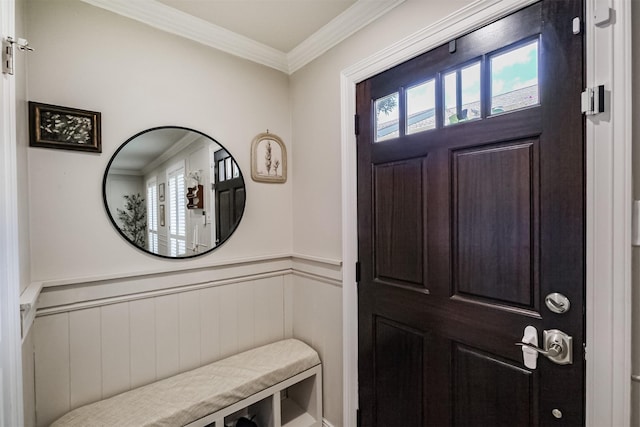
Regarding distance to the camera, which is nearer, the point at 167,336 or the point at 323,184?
the point at 167,336

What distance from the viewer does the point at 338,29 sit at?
5.57ft

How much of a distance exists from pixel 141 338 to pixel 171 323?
0.50 ft

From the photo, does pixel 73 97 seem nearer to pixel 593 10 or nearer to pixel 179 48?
pixel 179 48

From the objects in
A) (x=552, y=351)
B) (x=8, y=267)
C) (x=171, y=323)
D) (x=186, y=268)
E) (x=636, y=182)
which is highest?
(x=636, y=182)

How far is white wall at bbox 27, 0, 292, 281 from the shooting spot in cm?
132

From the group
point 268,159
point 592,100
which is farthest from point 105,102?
point 592,100

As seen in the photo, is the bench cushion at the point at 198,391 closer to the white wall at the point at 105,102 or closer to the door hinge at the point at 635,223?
the white wall at the point at 105,102

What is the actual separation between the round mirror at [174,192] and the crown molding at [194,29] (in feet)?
1.85

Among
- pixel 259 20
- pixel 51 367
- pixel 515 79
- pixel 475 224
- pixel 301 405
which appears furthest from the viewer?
pixel 301 405

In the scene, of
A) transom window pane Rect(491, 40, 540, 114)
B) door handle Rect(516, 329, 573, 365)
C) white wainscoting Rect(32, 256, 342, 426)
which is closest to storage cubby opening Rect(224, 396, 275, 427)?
white wainscoting Rect(32, 256, 342, 426)

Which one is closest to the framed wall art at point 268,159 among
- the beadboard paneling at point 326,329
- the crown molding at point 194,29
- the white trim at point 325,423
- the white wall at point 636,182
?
the crown molding at point 194,29

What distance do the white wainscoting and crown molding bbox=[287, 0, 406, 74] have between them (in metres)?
1.33

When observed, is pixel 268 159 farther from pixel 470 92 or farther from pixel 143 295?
pixel 470 92

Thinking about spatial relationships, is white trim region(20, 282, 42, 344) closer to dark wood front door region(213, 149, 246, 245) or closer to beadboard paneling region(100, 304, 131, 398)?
beadboard paneling region(100, 304, 131, 398)
